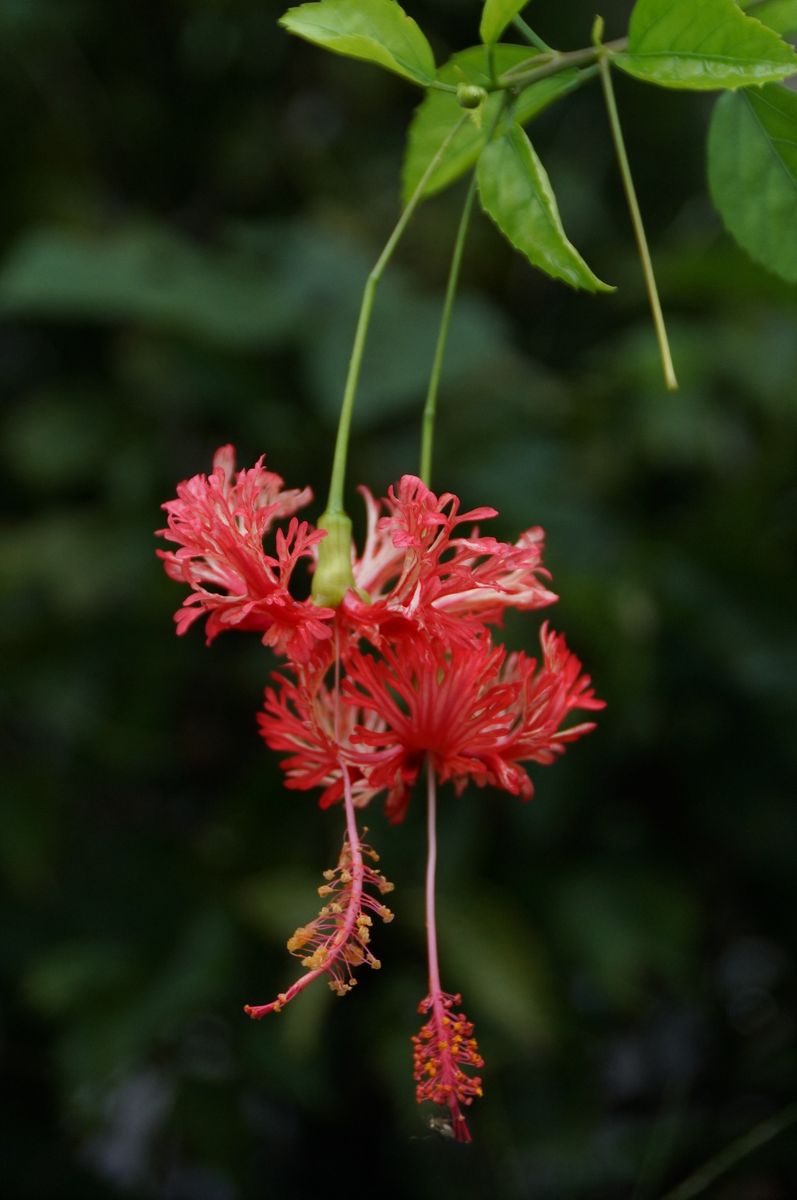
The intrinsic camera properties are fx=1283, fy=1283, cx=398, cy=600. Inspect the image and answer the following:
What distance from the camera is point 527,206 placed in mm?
634

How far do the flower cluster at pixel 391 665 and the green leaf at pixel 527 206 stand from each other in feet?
0.40

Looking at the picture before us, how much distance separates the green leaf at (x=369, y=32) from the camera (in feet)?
2.08

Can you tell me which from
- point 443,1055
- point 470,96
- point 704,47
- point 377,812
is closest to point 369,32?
point 470,96

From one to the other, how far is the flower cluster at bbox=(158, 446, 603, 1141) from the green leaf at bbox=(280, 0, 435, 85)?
8.5 inches

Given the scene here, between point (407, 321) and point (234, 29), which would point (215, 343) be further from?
point (234, 29)

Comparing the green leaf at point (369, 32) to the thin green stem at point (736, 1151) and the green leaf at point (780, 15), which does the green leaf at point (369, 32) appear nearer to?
the green leaf at point (780, 15)

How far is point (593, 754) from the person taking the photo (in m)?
1.64

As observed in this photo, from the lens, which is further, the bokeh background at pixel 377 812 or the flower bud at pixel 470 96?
the bokeh background at pixel 377 812

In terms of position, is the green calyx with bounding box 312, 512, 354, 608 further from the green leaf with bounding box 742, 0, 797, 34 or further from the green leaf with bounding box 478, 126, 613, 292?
the green leaf with bounding box 742, 0, 797, 34

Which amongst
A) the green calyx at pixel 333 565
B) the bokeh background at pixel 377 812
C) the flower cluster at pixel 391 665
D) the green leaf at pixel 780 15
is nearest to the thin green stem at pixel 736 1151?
the bokeh background at pixel 377 812

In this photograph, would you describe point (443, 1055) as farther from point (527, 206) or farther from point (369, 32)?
point (369, 32)

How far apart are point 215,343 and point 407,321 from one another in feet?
0.89

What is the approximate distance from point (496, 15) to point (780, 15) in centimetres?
17

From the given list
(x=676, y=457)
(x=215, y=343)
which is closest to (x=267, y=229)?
(x=215, y=343)
